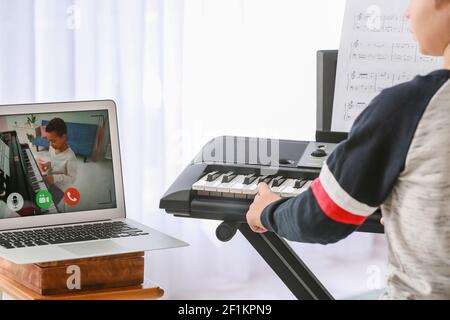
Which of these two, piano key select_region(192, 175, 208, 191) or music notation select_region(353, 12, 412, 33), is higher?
music notation select_region(353, 12, 412, 33)

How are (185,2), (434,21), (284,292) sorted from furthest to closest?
(284,292), (185,2), (434,21)

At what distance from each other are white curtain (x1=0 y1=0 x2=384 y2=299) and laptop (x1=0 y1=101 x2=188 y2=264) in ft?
3.95

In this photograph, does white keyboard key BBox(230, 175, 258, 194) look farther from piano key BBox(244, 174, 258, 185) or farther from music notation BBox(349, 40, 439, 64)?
music notation BBox(349, 40, 439, 64)

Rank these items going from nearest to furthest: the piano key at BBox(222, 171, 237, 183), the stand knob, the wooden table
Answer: the wooden table < the stand knob < the piano key at BBox(222, 171, 237, 183)

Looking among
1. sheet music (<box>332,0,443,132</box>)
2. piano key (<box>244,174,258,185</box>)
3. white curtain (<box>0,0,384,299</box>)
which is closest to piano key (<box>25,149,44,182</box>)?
piano key (<box>244,174,258,185</box>)

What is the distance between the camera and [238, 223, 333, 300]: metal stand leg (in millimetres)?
2068

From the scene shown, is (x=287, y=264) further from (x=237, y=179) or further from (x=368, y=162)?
(x=368, y=162)

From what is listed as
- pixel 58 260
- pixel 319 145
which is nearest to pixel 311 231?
pixel 58 260

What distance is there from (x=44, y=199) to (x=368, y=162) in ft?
2.66

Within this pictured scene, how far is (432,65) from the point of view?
210 cm

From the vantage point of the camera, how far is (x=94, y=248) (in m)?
1.61

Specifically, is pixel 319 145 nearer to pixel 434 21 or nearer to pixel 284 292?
pixel 434 21

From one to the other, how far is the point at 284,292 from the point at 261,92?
2.83 ft

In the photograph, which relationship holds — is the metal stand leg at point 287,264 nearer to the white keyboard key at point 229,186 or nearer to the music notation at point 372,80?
the white keyboard key at point 229,186
